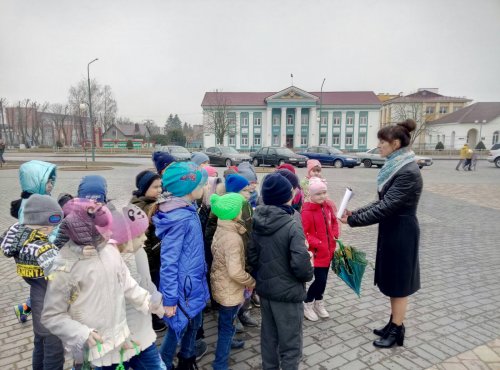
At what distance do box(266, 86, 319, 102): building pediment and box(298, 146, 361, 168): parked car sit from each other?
3469 cm

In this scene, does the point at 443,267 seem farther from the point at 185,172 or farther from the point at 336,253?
the point at 185,172

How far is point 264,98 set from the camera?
60656mm

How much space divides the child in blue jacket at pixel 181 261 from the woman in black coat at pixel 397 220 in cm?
164

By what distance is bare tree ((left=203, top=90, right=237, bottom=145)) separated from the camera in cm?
5325

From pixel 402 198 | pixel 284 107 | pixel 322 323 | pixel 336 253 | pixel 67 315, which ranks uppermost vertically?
pixel 284 107

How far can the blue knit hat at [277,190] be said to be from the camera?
2.53m

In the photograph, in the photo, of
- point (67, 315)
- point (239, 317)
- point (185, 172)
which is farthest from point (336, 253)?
point (67, 315)

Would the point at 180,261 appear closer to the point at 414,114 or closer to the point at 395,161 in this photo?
the point at 395,161

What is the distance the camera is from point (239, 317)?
3654mm

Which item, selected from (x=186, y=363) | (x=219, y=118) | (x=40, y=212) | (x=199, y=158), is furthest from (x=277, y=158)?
(x=219, y=118)

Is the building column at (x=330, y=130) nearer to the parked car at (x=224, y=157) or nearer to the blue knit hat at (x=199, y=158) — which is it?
the parked car at (x=224, y=157)

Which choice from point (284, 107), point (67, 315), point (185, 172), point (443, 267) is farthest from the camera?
point (284, 107)

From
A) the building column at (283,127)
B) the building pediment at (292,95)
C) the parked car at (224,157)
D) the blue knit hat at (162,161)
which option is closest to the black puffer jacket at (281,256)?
the blue knit hat at (162,161)

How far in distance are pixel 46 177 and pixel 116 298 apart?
171cm
